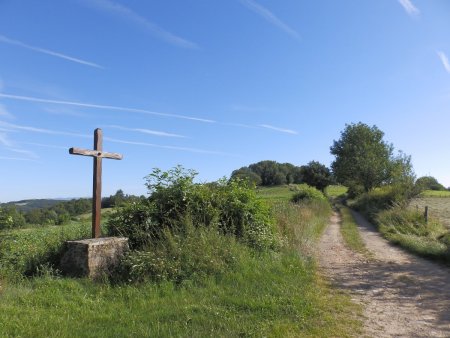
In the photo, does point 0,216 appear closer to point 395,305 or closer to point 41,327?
point 41,327

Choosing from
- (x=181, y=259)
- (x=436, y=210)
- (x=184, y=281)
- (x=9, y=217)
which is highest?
(x=9, y=217)

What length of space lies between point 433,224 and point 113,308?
18982 millimetres

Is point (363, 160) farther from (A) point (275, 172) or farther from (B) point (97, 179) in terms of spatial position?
(B) point (97, 179)

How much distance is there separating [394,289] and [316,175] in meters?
71.1

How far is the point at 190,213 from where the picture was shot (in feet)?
30.8

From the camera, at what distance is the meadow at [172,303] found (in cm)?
500

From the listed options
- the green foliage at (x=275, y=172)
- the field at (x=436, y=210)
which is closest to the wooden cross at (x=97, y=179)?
the field at (x=436, y=210)

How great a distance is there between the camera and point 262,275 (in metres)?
7.56

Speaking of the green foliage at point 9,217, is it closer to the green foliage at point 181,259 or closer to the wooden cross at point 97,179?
the wooden cross at point 97,179

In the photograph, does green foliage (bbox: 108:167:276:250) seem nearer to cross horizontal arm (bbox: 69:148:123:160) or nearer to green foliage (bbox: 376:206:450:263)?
cross horizontal arm (bbox: 69:148:123:160)

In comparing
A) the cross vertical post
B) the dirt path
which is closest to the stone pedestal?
the cross vertical post

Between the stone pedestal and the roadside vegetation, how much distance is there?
0.24 metres

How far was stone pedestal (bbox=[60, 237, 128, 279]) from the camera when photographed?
7.41 meters

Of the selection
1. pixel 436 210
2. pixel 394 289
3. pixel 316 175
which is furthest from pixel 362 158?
pixel 394 289
